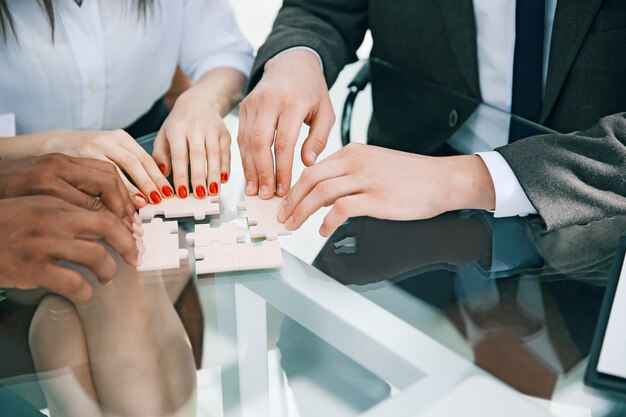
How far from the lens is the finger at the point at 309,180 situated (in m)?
1.19

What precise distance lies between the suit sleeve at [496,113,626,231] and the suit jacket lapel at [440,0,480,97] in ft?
1.38

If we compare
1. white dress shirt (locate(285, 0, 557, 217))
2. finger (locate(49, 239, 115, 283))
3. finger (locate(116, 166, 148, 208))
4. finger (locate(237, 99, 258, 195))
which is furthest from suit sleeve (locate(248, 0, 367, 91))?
finger (locate(49, 239, 115, 283))

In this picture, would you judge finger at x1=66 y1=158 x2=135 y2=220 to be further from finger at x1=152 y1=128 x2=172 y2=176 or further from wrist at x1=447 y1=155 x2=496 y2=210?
wrist at x1=447 y1=155 x2=496 y2=210

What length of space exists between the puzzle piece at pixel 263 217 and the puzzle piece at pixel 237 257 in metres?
0.03

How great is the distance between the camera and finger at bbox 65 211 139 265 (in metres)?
1.08

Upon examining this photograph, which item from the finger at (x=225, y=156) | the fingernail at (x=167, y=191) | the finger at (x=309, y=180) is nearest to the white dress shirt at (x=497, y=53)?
the finger at (x=309, y=180)

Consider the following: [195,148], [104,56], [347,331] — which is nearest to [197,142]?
[195,148]

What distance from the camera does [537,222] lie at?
1.24 m

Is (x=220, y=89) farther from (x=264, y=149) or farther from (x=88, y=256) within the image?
(x=88, y=256)

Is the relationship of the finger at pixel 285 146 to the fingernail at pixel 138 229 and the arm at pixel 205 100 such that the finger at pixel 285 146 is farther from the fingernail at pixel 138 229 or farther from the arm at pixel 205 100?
the fingernail at pixel 138 229

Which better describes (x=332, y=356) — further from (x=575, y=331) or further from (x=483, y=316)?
(x=575, y=331)

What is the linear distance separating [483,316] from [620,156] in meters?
0.40

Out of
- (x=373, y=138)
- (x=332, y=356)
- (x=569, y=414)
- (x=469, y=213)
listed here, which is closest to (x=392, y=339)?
(x=332, y=356)

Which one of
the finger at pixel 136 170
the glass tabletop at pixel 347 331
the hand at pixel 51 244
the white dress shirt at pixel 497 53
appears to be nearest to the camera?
the glass tabletop at pixel 347 331
